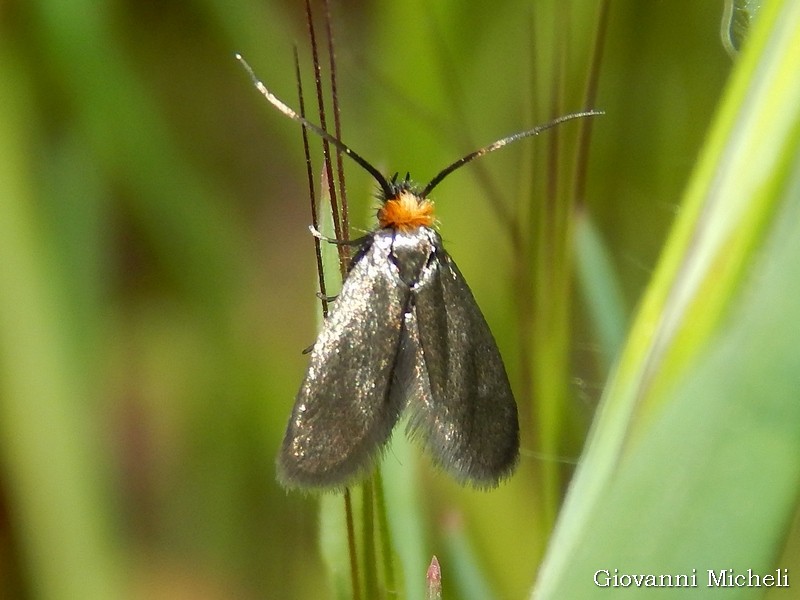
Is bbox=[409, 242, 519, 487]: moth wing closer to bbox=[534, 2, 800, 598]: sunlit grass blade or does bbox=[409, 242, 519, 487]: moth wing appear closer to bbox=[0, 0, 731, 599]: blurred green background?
bbox=[0, 0, 731, 599]: blurred green background

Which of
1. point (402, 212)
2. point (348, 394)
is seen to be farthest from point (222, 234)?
point (348, 394)

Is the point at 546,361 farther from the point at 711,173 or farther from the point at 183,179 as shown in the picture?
the point at 183,179

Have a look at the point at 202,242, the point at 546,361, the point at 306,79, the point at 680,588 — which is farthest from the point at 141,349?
the point at 680,588

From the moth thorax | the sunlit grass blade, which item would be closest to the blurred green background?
the moth thorax

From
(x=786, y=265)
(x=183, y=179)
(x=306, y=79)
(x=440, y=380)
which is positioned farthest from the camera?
(x=183, y=179)

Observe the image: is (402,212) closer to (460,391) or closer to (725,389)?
(460,391)

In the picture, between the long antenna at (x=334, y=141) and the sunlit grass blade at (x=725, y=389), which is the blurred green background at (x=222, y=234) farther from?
the sunlit grass blade at (x=725, y=389)
